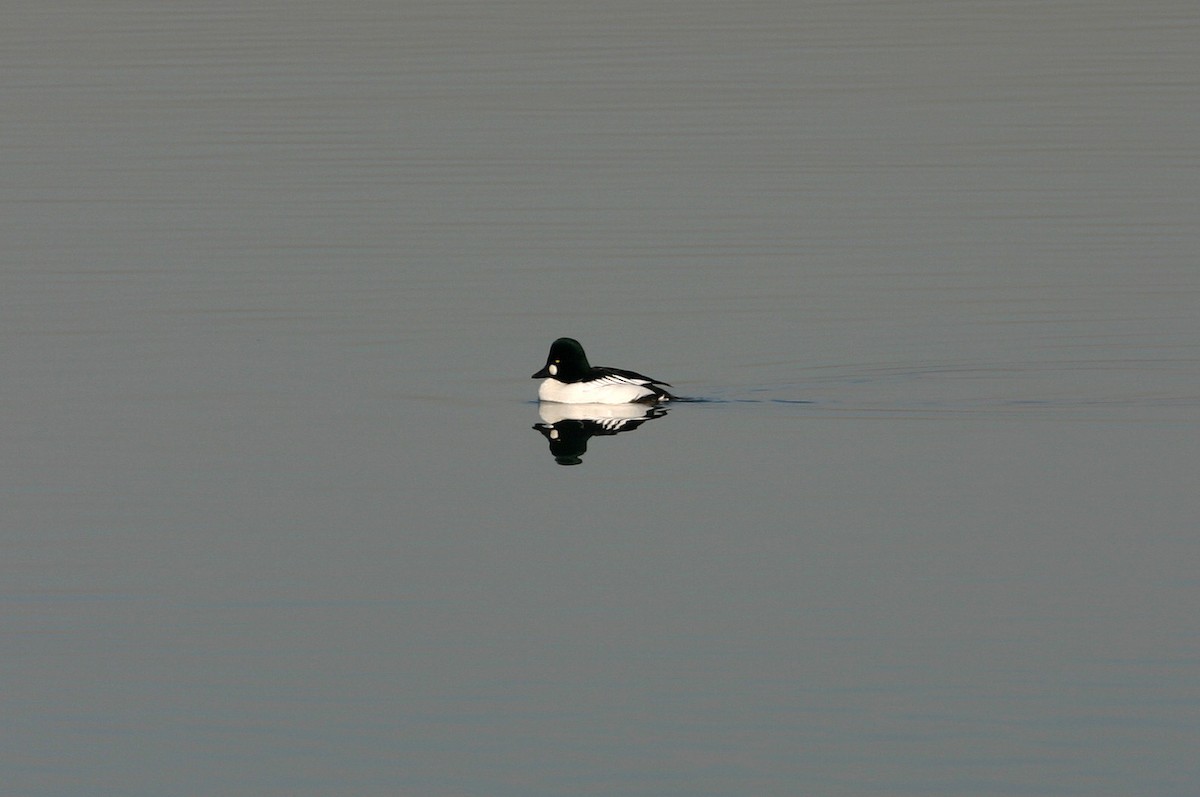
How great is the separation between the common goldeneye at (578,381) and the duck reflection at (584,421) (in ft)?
0.23

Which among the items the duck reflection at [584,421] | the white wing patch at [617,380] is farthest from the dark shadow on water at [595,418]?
the white wing patch at [617,380]

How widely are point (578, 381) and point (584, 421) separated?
56 cm

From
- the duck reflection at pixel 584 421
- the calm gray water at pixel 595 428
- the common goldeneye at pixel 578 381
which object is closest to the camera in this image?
the calm gray water at pixel 595 428

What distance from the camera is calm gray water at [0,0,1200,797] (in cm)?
1100

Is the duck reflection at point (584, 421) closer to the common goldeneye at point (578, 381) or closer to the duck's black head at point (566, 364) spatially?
the common goldeneye at point (578, 381)

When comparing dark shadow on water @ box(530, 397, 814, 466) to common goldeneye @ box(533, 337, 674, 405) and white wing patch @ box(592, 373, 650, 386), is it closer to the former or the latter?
common goldeneye @ box(533, 337, 674, 405)

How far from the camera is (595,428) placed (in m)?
19.4

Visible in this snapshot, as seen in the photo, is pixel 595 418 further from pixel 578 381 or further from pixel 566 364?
pixel 566 364

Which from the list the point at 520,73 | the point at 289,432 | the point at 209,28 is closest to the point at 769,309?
the point at 289,432

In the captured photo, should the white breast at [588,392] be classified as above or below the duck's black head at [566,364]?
below

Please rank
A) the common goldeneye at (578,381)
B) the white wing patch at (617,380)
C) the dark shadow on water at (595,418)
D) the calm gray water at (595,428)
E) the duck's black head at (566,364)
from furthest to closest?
the duck's black head at (566,364) < the common goldeneye at (578,381) < the white wing patch at (617,380) < the dark shadow on water at (595,418) < the calm gray water at (595,428)

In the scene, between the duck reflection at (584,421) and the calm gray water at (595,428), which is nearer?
the calm gray water at (595,428)

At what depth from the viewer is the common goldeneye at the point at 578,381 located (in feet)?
65.1

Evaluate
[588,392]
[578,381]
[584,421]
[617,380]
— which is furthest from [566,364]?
[584,421]
